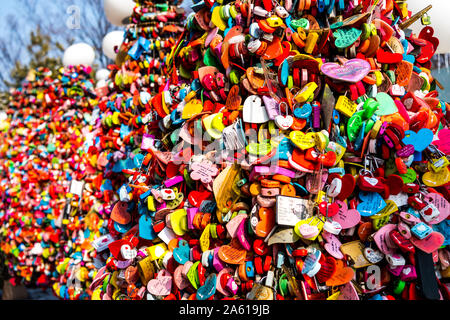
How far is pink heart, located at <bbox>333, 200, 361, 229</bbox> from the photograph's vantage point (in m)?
1.20

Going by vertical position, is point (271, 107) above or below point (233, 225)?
above

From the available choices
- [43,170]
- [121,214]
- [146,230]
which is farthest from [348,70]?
[43,170]

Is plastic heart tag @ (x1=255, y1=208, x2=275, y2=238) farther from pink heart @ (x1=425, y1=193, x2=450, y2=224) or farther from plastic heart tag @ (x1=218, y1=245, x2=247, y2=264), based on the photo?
pink heart @ (x1=425, y1=193, x2=450, y2=224)

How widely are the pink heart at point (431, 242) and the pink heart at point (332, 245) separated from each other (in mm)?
208

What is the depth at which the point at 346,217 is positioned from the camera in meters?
1.21

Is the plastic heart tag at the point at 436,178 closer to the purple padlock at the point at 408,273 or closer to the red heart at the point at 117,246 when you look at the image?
the purple padlock at the point at 408,273

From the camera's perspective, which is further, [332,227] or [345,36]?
[345,36]

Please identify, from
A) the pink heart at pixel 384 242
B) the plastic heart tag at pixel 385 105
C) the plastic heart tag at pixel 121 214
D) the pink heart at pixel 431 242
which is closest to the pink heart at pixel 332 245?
the pink heart at pixel 384 242

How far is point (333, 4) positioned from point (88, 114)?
11.3 ft

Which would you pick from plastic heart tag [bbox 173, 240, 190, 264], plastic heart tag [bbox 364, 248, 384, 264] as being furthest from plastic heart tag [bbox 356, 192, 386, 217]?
plastic heart tag [bbox 173, 240, 190, 264]

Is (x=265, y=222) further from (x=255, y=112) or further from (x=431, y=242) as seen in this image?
(x=431, y=242)

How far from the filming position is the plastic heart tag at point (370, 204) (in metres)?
1.21

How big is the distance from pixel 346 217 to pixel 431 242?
0.24 m
